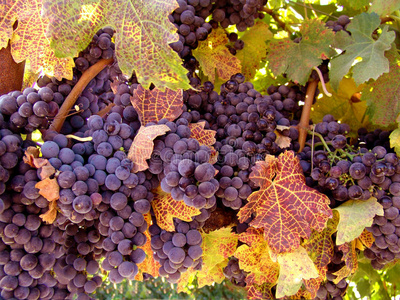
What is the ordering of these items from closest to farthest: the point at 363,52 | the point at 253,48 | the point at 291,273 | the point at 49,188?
the point at 49,188, the point at 291,273, the point at 363,52, the point at 253,48

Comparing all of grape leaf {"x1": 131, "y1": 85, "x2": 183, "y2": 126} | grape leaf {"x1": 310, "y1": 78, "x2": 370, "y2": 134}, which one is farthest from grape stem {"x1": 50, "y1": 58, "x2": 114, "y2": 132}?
grape leaf {"x1": 310, "y1": 78, "x2": 370, "y2": 134}

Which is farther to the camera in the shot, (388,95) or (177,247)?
(388,95)

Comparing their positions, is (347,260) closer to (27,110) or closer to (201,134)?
(201,134)

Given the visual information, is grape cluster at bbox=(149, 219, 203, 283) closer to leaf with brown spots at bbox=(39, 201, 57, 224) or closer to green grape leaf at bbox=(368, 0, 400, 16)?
leaf with brown spots at bbox=(39, 201, 57, 224)

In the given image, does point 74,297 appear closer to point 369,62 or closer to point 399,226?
point 399,226

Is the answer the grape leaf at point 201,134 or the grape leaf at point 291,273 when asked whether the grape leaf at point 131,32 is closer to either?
the grape leaf at point 201,134

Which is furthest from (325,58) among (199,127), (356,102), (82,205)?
(82,205)

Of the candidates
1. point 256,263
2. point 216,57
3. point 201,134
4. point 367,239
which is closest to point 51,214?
point 201,134
